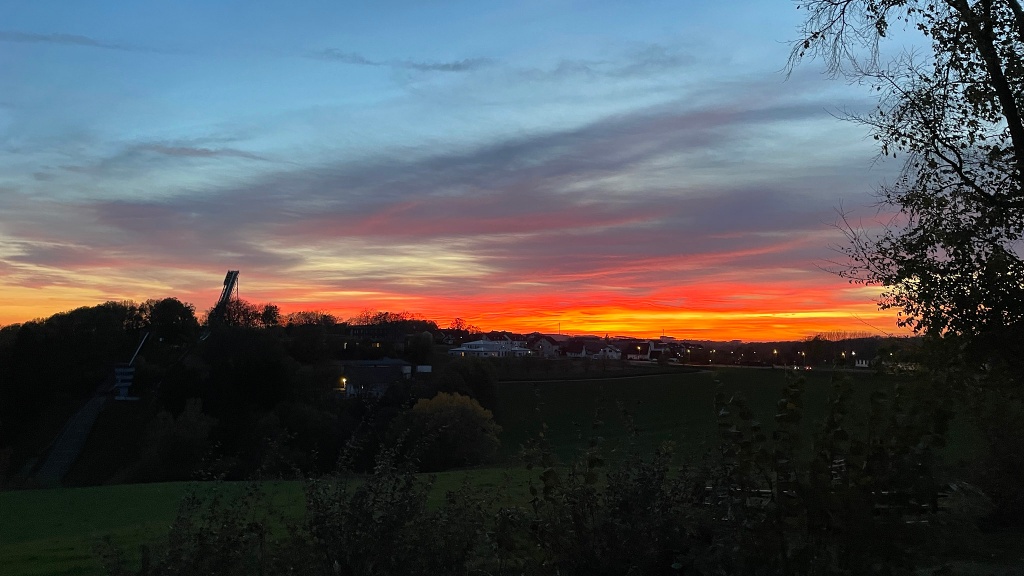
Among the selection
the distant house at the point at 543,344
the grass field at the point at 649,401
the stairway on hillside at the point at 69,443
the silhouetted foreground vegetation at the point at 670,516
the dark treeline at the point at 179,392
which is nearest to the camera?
the silhouetted foreground vegetation at the point at 670,516

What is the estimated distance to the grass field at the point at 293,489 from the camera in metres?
5.83

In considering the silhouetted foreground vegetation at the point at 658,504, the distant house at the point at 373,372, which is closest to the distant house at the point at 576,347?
the distant house at the point at 373,372

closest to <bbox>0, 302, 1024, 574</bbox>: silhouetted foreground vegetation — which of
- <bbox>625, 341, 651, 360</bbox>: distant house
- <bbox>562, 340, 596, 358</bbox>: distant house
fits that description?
<bbox>625, 341, 651, 360</bbox>: distant house

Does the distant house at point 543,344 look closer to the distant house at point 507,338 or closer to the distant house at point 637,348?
the distant house at point 507,338

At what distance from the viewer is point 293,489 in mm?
15781

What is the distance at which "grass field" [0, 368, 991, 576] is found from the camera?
5.83 m

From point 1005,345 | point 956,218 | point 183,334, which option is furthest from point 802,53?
point 183,334

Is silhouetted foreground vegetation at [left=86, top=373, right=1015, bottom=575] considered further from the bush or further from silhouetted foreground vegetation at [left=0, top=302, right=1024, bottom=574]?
the bush

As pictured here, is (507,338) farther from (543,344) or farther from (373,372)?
(373,372)

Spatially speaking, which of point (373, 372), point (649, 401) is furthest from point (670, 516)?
point (373, 372)

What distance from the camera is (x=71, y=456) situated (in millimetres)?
54906

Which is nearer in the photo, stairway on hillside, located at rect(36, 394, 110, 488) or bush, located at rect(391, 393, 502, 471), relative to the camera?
bush, located at rect(391, 393, 502, 471)

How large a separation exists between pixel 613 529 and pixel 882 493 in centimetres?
156

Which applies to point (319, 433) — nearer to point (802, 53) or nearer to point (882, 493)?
point (802, 53)
